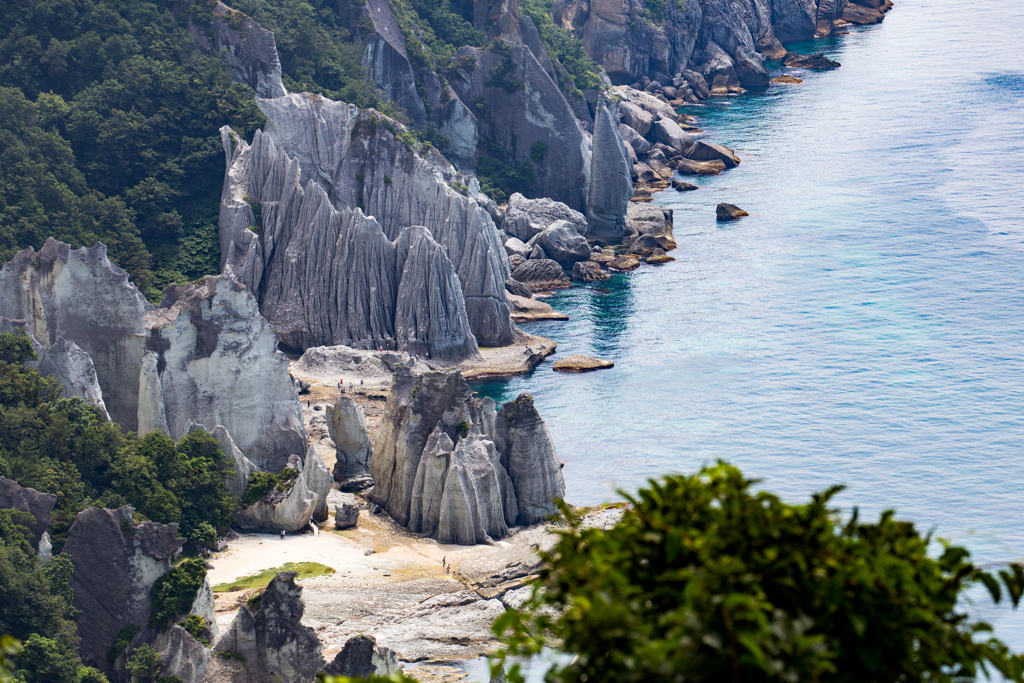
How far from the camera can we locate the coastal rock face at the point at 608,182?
10900 cm

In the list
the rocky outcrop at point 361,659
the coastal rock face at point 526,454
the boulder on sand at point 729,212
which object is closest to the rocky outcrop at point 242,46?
the boulder on sand at point 729,212

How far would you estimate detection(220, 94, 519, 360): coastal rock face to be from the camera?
7881cm

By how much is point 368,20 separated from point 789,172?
4994 centimetres

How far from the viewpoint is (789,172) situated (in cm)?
12662

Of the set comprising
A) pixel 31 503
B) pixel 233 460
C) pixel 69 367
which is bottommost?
pixel 233 460

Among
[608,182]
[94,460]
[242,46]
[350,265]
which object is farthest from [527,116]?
[94,460]

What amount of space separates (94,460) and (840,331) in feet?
192

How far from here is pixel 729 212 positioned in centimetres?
11381

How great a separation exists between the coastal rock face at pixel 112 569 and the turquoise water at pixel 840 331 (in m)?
28.3

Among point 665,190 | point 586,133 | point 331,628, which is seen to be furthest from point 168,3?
point 331,628

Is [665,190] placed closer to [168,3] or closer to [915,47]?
[168,3]

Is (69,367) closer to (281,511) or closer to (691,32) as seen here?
(281,511)

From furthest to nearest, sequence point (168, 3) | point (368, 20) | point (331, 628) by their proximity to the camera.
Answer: point (368, 20)
point (168, 3)
point (331, 628)

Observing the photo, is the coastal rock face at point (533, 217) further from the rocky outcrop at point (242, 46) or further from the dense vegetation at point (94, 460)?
the dense vegetation at point (94, 460)
